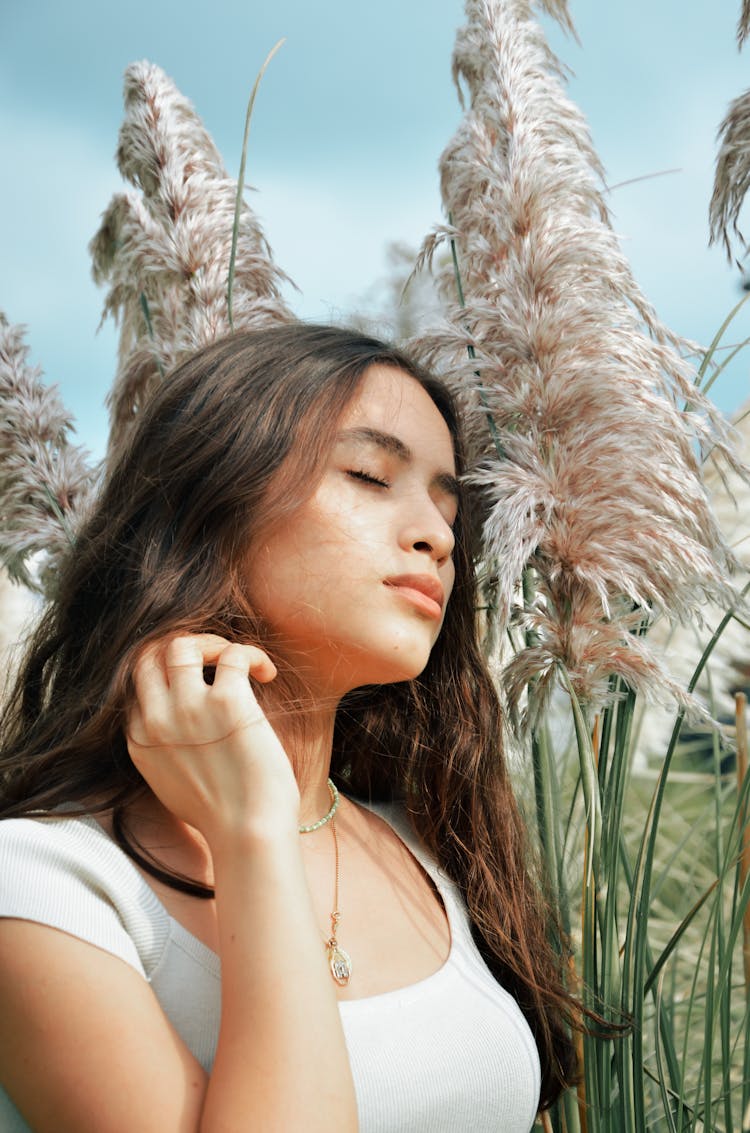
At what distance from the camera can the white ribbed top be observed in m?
1.15

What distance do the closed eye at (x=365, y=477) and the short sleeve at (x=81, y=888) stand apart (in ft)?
1.90

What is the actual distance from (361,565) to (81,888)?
1.74ft

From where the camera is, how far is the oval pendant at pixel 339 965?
134 cm

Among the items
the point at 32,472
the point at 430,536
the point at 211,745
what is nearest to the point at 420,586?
the point at 430,536

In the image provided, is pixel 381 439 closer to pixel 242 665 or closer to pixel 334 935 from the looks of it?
pixel 242 665

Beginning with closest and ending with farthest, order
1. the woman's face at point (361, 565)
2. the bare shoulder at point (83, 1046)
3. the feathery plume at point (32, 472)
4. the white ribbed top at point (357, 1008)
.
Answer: the bare shoulder at point (83, 1046) < the white ribbed top at point (357, 1008) < the woman's face at point (361, 565) < the feathery plume at point (32, 472)

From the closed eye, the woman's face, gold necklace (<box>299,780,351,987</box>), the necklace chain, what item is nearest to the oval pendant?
gold necklace (<box>299,780,351,987</box>)

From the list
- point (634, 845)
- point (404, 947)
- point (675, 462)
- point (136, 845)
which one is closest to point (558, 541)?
point (675, 462)

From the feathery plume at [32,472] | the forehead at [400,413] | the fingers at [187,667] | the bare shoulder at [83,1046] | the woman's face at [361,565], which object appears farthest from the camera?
the feathery plume at [32,472]

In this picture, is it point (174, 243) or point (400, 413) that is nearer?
point (400, 413)

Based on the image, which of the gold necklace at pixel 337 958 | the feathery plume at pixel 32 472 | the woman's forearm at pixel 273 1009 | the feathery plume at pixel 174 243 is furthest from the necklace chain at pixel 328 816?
the feathery plume at pixel 174 243

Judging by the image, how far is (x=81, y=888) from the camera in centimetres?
116

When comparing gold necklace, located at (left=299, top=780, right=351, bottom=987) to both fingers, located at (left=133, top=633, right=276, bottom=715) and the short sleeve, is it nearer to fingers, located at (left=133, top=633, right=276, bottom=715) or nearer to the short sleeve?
the short sleeve

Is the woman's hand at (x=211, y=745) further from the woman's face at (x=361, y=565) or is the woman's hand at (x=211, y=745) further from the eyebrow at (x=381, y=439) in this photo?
the eyebrow at (x=381, y=439)
